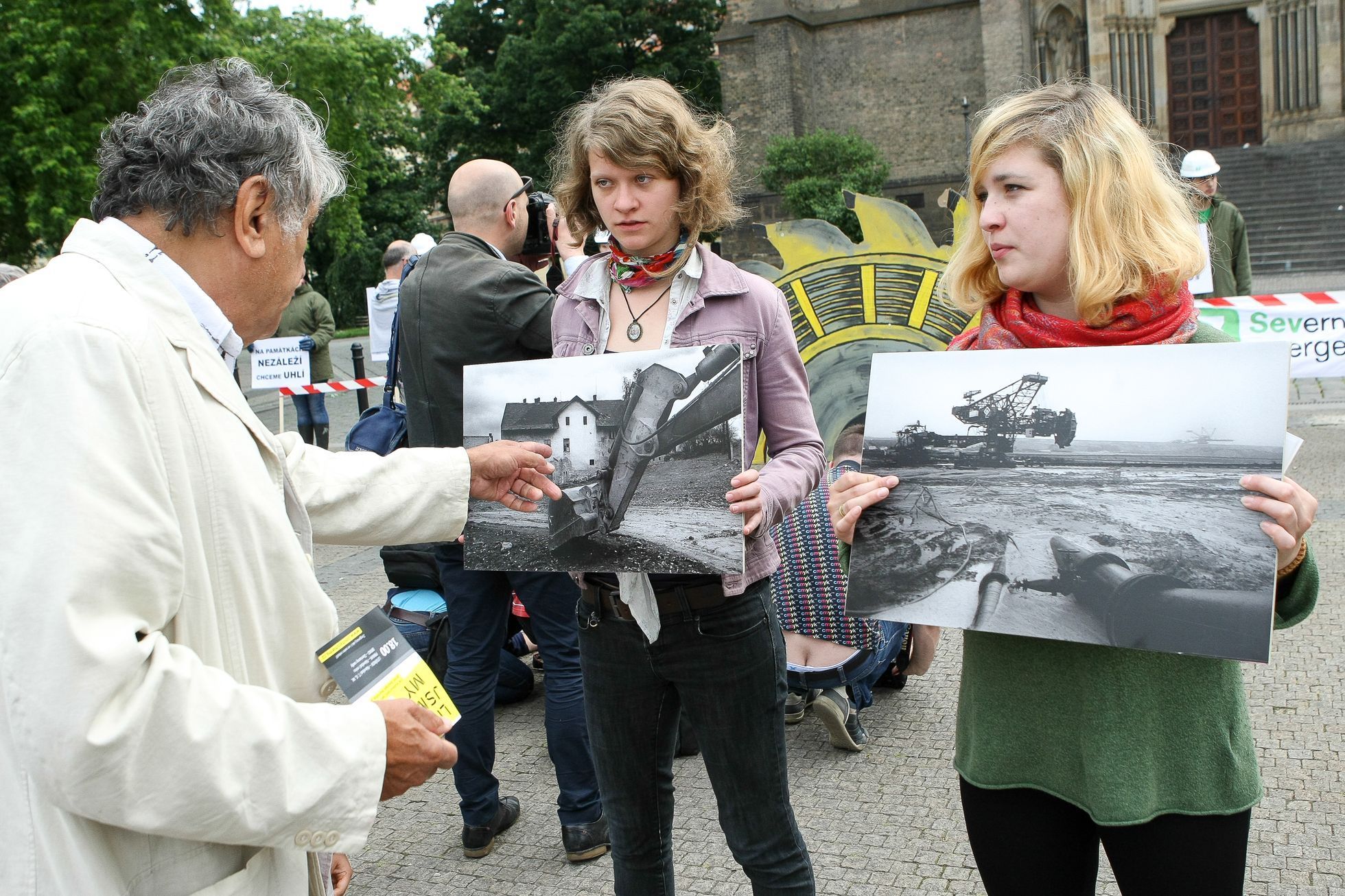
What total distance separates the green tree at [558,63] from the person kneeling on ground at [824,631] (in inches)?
1263

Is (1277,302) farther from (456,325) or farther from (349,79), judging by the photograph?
(349,79)

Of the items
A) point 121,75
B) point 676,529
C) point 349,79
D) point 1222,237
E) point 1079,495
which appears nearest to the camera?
point 1079,495

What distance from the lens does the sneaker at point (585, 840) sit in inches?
150

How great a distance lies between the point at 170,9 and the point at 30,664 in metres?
22.8

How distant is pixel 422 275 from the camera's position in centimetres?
378

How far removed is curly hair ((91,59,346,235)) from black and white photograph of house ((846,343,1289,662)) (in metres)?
1.08

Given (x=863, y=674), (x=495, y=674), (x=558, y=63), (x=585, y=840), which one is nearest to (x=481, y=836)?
(x=585, y=840)

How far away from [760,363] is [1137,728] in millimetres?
1139

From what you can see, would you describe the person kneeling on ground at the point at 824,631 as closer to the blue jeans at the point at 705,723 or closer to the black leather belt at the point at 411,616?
the black leather belt at the point at 411,616

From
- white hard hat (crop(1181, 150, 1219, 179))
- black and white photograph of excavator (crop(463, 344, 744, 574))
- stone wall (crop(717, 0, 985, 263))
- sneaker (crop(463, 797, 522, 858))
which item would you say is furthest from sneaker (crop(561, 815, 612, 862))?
stone wall (crop(717, 0, 985, 263))

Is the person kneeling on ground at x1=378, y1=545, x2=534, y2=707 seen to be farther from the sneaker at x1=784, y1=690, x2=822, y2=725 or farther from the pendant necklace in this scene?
the pendant necklace

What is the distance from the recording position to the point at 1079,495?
1.93m

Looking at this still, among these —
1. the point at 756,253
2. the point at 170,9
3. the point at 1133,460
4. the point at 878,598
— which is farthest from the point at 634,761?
the point at 756,253

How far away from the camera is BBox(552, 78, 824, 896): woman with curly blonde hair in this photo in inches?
102
